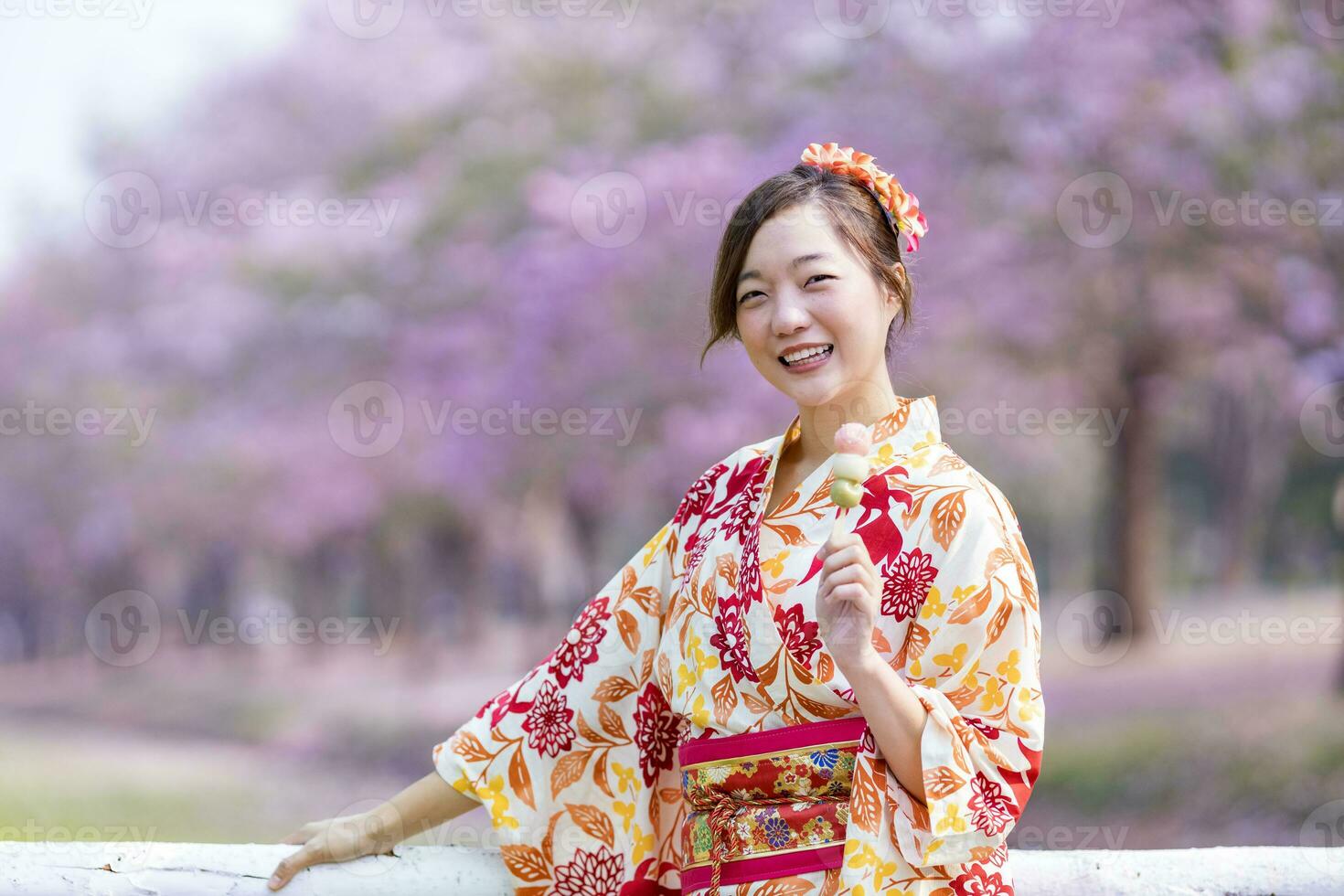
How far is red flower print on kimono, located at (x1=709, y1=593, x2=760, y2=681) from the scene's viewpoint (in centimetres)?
157

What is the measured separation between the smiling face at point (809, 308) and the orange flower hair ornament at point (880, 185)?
0.11m

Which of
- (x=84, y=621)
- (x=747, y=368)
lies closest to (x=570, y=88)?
(x=747, y=368)

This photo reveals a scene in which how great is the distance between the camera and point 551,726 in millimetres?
1820

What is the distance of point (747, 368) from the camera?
523 cm

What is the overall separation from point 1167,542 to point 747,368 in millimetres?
1904

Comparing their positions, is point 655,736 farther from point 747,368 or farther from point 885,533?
point 747,368

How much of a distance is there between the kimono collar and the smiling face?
2.4 inches
